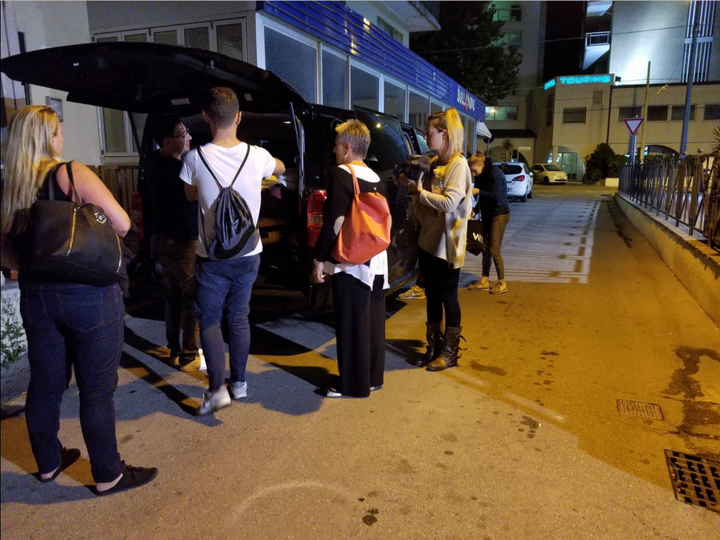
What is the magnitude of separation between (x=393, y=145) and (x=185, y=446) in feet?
12.1

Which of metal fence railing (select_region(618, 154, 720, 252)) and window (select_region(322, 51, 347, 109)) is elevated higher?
window (select_region(322, 51, 347, 109))

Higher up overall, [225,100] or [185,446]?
[225,100]

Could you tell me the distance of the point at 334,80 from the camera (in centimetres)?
1095

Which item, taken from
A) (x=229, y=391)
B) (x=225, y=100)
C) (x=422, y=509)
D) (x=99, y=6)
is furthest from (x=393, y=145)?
(x=99, y=6)

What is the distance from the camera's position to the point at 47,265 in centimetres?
231

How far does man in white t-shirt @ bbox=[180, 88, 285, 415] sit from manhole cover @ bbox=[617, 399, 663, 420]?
2.63 meters

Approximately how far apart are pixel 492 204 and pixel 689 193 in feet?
11.9

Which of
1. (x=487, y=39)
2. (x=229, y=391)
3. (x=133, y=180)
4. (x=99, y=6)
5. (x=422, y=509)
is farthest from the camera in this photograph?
(x=487, y=39)

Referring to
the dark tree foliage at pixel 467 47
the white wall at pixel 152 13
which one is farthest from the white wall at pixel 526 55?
the white wall at pixel 152 13

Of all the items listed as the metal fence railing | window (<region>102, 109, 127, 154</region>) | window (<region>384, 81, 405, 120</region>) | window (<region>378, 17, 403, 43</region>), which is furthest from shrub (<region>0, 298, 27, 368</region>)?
window (<region>378, 17, 403, 43</region>)

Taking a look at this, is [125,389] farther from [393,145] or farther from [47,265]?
[393,145]

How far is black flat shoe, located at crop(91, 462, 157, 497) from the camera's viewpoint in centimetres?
274

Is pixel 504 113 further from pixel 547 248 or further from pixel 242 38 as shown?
pixel 242 38

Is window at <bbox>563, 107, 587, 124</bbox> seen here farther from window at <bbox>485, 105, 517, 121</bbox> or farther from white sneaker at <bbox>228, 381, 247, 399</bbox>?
white sneaker at <bbox>228, 381, 247, 399</bbox>
